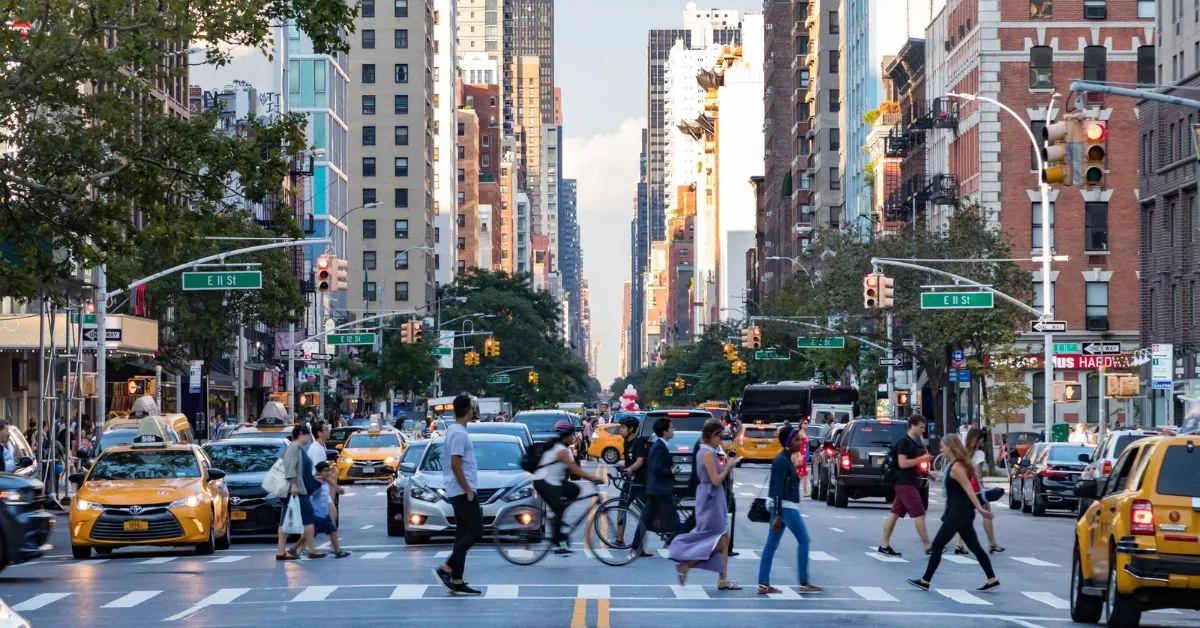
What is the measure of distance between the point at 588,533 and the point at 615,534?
0.40 meters

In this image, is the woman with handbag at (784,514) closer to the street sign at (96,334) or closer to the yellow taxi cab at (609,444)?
the street sign at (96,334)

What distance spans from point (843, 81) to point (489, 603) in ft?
378

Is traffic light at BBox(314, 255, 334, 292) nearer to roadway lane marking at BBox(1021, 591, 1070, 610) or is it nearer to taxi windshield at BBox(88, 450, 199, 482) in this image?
taxi windshield at BBox(88, 450, 199, 482)

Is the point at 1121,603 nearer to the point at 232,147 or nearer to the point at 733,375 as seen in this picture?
the point at 232,147

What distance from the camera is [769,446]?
67.8 m

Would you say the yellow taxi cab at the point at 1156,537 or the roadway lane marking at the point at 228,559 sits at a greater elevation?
the yellow taxi cab at the point at 1156,537

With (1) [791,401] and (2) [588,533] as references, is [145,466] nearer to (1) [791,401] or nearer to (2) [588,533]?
(2) [588,533]

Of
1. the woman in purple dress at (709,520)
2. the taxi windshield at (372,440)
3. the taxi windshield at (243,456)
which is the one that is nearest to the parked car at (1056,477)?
the taxi windshield at (243,456)

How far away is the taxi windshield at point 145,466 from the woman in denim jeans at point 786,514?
31.0ft

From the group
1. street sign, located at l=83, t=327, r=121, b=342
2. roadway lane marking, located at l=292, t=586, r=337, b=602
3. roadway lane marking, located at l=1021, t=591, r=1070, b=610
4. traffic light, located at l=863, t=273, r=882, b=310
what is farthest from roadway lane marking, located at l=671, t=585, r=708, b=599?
traffic light, located at l=863, t=273, r=882, b=310

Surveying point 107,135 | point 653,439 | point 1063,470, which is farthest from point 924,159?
point 653,439

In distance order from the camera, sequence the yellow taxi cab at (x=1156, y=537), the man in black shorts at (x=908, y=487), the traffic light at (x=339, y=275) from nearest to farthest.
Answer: the yellow taxi cab at (x=1156, y=537), the man in black shorts at (x=908, y=487), the traffic light at (x=339, y=275)

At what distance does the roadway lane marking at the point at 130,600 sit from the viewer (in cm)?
1861

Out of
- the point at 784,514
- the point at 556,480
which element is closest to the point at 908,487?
the point at 556,480
